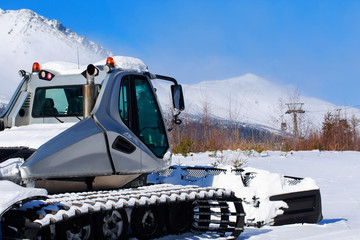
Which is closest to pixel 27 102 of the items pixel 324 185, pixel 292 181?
pixel 292 181

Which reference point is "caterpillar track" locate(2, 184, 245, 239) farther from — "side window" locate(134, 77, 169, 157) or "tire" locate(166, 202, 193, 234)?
"side window" locate(134, 77, 169, 157)

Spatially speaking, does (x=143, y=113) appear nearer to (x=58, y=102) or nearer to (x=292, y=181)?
(x=58, y=102)

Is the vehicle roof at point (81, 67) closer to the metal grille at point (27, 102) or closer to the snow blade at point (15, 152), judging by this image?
the metal grille at point (27, 102)

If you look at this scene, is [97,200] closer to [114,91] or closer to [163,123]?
[114,91]

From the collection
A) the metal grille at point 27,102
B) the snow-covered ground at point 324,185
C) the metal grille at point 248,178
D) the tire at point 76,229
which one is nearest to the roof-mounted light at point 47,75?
the metal grille at point 27,102

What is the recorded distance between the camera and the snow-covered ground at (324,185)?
21.3 ft

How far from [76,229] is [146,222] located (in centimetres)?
115

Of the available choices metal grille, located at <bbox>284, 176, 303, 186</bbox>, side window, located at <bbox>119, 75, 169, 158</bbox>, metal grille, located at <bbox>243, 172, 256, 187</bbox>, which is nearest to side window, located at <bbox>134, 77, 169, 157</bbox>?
side window, located at <bbox>119, 75, 169, 158</bbox>

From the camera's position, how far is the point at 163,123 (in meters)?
7.13

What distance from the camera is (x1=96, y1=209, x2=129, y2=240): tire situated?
17.3 ft

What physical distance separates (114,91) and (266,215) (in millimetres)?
2558

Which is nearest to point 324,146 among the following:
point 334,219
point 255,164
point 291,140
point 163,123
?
point 291,140

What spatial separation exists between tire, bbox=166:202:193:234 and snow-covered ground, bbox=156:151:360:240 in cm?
11

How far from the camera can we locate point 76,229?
5.04 meters
